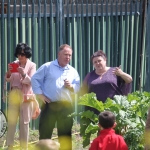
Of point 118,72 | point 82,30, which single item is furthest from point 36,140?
point 118,72

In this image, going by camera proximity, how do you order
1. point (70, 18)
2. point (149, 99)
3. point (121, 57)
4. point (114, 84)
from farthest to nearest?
point (121, 57) < point (70, 18) < point (114, 84) < point (149, 99)

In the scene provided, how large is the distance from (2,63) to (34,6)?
1.21 m

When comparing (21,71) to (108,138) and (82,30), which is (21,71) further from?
(108,138)

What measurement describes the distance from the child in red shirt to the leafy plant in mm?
372

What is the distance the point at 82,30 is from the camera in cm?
1124

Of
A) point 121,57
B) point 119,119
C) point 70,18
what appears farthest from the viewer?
point 121,57

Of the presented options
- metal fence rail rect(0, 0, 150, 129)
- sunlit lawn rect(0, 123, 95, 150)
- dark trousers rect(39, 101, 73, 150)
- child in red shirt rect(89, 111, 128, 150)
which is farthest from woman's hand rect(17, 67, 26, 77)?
child in red shirt rect(89, 111, 128, 150)

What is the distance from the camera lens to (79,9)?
11195 mm

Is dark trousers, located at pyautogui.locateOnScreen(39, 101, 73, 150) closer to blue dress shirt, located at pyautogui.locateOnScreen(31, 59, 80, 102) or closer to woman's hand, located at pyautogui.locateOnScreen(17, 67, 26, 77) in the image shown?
blue dress shirt, located at pyautogui.locateOnScreen(31, 59, 80, 102)

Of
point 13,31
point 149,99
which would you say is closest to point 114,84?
point 149,99

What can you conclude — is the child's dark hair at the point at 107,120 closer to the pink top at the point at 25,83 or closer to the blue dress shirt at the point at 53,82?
the blue dress shirt at the point at 53,82

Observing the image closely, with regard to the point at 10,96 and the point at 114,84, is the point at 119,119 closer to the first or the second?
the point at 114,84

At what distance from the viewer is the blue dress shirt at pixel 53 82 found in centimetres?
877

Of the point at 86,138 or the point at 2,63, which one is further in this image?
the point at 2,63
